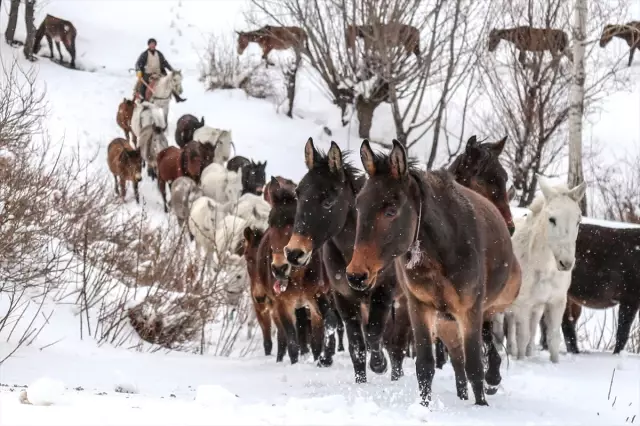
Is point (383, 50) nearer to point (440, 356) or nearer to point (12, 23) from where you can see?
point (12, 23)

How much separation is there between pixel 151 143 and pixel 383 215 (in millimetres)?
20162

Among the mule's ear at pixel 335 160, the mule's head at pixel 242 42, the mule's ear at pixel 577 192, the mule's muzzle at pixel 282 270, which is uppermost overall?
the mule's head at pixel 242 42

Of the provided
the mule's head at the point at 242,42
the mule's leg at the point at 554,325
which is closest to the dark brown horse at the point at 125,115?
the mule's head at the point at 242,42

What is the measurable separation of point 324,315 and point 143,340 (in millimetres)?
2155

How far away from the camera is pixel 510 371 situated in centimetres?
895

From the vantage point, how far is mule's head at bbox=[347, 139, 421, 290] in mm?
5492

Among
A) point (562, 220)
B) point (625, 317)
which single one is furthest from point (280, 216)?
point (625, 317)

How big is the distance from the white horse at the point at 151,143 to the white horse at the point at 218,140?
1024mm

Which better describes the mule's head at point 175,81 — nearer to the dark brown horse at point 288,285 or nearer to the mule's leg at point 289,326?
the dark brown horse at point 288,285

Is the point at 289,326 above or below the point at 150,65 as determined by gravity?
below

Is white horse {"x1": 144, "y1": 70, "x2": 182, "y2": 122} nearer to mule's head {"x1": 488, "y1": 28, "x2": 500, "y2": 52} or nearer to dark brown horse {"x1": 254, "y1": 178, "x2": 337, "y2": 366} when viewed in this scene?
mule's head {"x1": 488, "y1": 28, "x2": 500, "y2": 52}

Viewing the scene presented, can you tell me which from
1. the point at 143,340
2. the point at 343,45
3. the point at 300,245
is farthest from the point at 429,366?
the point at 343,45

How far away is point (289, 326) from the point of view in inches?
378

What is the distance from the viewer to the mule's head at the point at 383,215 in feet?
18.0
